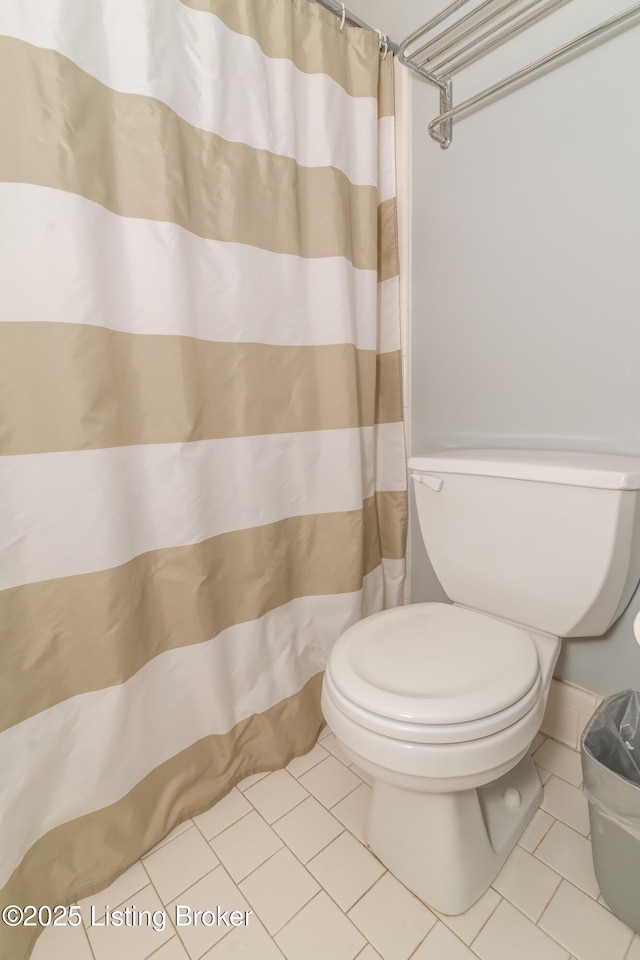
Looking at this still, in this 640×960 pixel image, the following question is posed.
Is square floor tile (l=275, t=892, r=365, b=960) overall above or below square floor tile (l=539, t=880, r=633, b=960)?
below

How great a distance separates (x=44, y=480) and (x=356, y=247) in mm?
892

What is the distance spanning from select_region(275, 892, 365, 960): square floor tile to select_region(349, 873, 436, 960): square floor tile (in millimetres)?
21

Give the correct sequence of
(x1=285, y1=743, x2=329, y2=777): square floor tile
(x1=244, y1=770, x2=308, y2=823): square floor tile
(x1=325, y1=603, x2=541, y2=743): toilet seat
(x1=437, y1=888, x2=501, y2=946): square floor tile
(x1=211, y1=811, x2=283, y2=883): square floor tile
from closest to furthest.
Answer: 1. (x1=325, y1=603, x2=541, y2=743): toilet seat
2. (x1=437, y1=888, x2=501, y2=946): square floor tile
3. (x1=211, y1=811, x2=283, y2=883): square floor tile
4. (x1=244, y1=770, x2=308, y2=823): square floor tile
5. (x1=285, y1=743, x2=329, y2=777): square floor tile

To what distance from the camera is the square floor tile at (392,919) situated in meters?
0.72

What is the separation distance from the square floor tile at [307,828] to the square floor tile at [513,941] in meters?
0.30

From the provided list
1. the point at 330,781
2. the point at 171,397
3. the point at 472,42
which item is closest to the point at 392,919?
the point at 330,781

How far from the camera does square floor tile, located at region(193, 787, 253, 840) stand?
0.93 m

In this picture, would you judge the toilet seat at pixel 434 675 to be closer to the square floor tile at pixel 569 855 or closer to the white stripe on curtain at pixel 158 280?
Result: the square floor tile at pixel 569 855

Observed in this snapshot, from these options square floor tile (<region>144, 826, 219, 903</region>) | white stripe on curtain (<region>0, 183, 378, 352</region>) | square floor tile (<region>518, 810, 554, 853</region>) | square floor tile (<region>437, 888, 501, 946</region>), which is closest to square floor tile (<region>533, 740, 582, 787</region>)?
square floor tile (<region>518, 810, 554, 853</region>)

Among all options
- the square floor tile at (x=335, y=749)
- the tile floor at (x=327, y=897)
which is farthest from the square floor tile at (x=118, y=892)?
the square floor tile at (x=335, y=749)

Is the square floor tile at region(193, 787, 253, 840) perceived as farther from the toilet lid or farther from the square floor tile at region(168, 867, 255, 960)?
the toilet lid

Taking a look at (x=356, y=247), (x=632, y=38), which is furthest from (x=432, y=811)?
(x=632, y=38)

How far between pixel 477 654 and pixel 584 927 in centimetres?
47

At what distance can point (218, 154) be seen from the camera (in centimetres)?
87
